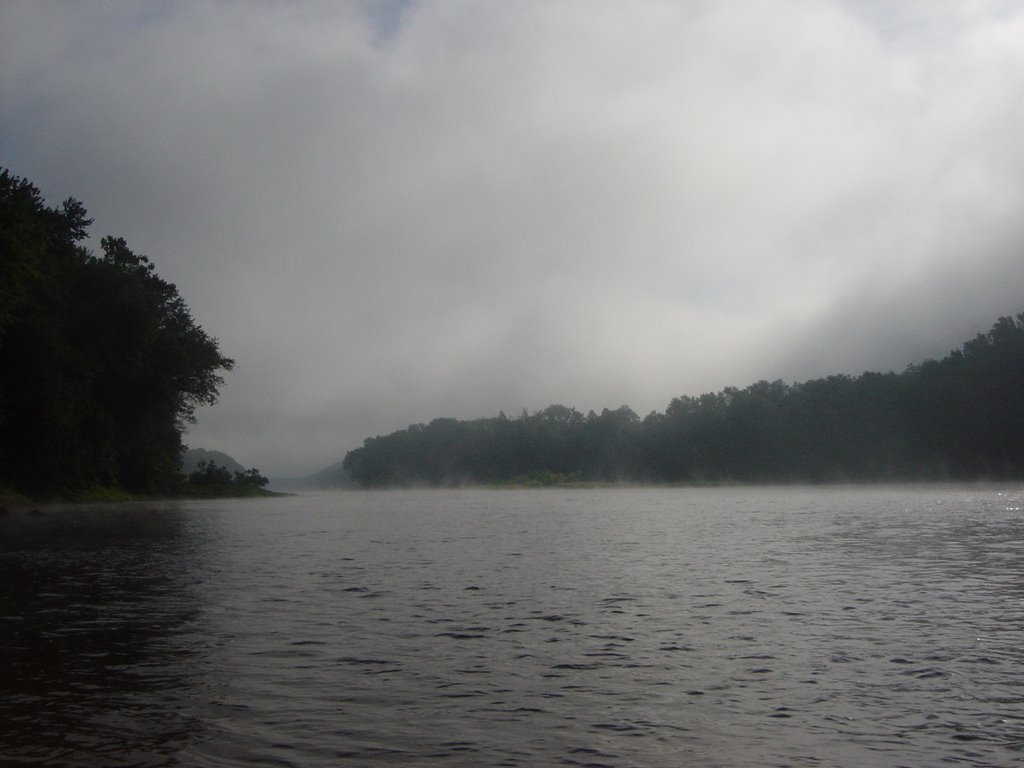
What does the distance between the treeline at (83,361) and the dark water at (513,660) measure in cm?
3577

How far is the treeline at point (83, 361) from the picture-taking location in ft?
179

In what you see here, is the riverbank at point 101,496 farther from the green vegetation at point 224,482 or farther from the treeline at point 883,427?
the treeline at point 883,427

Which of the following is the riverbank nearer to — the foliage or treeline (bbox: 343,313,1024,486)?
the foliage

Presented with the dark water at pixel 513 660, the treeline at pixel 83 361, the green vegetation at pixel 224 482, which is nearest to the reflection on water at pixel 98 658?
the dark water at pixel 513 660

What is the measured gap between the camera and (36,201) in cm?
5872

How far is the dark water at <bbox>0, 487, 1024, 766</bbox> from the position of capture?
8062 millimetres

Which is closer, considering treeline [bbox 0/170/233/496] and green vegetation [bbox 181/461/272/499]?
treeline [bbox 0/170/233/496]

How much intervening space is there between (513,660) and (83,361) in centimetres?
6081

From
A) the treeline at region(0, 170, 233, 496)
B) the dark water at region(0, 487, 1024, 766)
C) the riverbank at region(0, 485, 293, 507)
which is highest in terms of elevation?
the treeline at region(0, 170, 233, 496)

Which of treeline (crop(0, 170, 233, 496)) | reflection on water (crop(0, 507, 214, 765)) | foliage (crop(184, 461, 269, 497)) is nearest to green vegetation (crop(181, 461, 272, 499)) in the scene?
foliage (crop(184, 461, 269, 497))

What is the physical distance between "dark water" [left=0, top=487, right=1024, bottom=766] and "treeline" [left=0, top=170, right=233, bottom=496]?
117ft

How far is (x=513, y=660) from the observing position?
11.6 metres

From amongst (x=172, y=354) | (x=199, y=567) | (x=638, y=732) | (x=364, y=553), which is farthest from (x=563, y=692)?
(x=172, y=354)

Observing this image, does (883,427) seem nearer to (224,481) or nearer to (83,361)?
(224,481)
